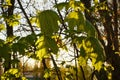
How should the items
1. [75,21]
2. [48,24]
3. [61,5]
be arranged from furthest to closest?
[61,5], [75,21], [48,24]

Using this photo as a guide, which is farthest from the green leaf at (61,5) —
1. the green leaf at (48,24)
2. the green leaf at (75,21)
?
the green leaf at (48,24)

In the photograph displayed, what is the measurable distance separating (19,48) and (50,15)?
713 millimetres

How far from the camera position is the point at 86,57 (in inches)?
58.2

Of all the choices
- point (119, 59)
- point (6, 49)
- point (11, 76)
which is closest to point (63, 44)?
point (6, 49)

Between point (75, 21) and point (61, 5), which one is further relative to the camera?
point (61, 5)

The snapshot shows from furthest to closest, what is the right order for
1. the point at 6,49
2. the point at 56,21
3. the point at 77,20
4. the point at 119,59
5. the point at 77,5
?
1. the point at 119,59
2. the point at 6,49
3. the point at 77,5
4. the point at 77,20
5. the point at 56,21

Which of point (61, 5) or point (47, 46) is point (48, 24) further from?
point (61, 5)

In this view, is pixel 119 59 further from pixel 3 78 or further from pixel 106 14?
pixel 3 78

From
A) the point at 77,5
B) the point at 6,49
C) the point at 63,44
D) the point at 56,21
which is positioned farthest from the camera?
the point at 63,44

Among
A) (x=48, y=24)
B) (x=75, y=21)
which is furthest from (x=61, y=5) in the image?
(x=48, y=24)

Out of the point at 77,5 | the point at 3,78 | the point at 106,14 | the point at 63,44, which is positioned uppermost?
the point at 106,14

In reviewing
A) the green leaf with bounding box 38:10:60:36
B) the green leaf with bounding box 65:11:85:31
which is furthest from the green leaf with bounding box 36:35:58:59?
the green leaf with bounding box 65:11:85:31

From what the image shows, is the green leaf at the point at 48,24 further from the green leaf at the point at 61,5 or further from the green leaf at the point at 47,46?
the green leaf at the point at 61,5

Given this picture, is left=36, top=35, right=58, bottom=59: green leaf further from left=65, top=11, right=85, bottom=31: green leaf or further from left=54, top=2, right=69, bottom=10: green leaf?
left=54, top=2, right=69, bottom=10: green leaf
